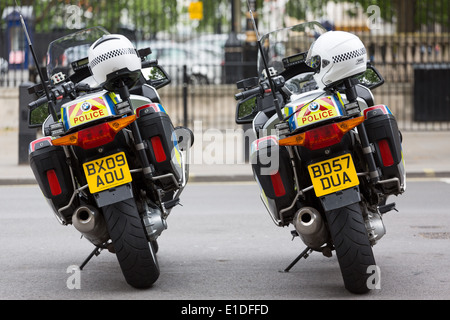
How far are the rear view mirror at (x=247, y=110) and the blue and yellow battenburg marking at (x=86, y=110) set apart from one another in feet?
3.31

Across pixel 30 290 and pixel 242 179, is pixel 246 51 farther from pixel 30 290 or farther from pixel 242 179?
pixel 30 290

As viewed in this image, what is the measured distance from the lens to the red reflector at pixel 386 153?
224 inches

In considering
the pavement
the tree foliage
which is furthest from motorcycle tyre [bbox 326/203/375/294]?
the tree foliage

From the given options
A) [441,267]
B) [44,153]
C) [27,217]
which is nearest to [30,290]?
[44,153]

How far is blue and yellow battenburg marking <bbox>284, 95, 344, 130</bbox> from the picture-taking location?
17.7ft

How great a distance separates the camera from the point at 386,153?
5707 millimetres

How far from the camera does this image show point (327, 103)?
543cm

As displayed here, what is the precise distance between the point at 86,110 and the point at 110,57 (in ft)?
1.19

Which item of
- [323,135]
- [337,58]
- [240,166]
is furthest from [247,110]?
[240,166]

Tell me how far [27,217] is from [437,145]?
8.25 meters

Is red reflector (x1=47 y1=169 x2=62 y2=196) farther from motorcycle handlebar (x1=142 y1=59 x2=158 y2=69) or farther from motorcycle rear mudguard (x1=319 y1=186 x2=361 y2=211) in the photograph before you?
motorcycle rear mudguard (x1=319 y1=186 x2=361 y2=211)

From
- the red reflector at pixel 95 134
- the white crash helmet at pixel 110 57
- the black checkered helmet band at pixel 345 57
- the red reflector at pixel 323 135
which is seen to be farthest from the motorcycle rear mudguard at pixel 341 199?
the white crash helmet at pixel 110 57

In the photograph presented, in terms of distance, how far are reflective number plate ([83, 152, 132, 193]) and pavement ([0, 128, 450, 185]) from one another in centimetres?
687

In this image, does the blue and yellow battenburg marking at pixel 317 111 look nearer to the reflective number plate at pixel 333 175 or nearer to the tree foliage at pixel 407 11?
the reflective number plate at pixel 333 175
